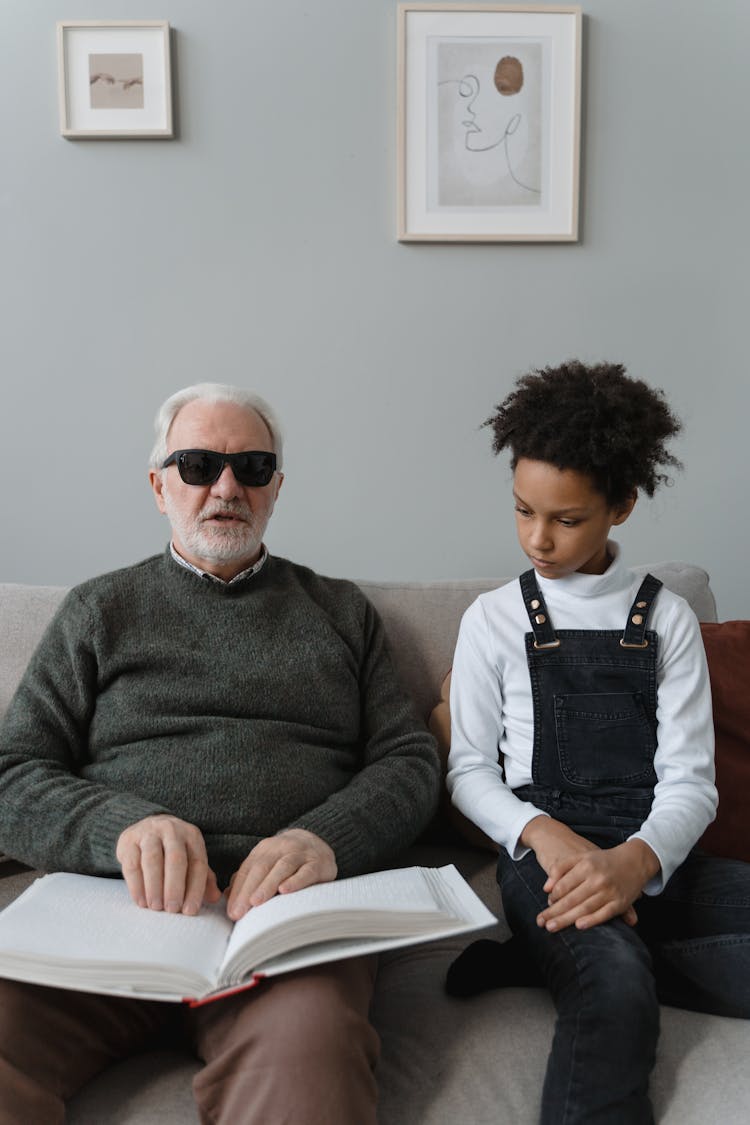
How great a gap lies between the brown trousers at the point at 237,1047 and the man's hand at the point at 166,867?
0.44 ft

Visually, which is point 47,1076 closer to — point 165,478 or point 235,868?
point 235,868

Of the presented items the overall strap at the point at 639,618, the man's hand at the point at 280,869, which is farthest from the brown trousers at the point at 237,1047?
the overall strap at the point at 639,618

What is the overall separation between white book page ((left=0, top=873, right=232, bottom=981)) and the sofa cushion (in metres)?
0.89

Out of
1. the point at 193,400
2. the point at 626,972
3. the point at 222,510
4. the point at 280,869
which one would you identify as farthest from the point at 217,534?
the point at 626,972

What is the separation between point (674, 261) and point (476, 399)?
617mm

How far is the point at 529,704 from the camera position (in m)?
1.51

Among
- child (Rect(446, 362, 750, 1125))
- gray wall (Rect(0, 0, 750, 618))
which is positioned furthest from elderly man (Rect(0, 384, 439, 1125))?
gray wall (Rect(0, 0, 750, 618))

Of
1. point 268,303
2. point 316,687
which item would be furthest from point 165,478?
point 268,303

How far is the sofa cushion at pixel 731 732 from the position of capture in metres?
1.56

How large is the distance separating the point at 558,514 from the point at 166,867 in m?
0.78

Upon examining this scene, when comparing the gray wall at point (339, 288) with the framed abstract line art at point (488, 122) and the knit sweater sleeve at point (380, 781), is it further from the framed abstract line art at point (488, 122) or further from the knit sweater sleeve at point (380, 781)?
the knit sweater sleeve at point (380, 781)

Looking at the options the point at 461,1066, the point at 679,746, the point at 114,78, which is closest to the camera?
the point at 461,1066

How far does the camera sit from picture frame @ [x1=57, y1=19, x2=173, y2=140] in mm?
2150

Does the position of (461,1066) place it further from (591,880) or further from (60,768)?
(60,768)
